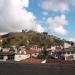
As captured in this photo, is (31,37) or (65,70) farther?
(31,37)

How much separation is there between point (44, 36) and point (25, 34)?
19.8 metres

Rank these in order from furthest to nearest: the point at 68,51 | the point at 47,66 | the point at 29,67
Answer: the point at 68,51, the point at 29,67, the point at 47,66

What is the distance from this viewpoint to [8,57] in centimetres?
6900

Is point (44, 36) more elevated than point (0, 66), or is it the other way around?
point (44, 36)

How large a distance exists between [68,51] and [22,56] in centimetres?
1351

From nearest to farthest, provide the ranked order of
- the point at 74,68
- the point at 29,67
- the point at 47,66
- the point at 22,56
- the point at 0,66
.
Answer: the point at 74,68 < the point at 47,66 < the point at 29,67 < the point at 0,66 < the point at 22,56

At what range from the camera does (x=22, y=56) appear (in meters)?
65.4

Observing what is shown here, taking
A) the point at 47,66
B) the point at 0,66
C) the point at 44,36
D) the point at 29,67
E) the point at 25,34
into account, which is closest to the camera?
the point at 47,66

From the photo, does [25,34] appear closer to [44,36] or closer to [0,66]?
[44,36]

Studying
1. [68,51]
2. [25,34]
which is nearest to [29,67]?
[68,51]

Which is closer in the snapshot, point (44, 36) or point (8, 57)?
point (8, 57)

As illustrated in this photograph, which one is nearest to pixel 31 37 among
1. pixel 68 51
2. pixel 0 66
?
pixel 68 51

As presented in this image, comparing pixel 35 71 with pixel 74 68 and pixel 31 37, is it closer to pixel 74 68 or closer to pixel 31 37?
pixel 74 68

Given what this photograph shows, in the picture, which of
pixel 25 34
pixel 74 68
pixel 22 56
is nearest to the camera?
pixel 74 68
